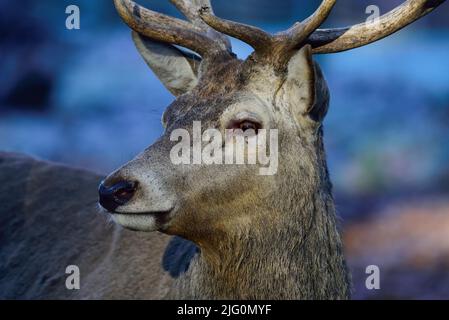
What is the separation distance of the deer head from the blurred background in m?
5.56

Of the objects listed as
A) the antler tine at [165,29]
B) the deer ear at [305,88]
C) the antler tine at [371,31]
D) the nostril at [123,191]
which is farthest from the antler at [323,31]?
the nostril at [123,191]

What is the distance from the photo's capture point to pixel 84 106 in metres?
14.5

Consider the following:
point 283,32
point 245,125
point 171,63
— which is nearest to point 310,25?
point 283,32

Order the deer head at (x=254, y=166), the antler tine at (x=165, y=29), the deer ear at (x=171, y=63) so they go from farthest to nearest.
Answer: the deer ear at (x=171, y=63) < the antler tine at (x=165, y=29) < the deer head at (x=254, y=166)

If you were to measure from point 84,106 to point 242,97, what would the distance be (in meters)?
9.53

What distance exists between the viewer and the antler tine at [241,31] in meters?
5.20

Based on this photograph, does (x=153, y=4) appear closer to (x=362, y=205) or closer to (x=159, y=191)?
(x=362, y=205)

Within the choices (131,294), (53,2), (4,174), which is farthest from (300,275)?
(53,2)

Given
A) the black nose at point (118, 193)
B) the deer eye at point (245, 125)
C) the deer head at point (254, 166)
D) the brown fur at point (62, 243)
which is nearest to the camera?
the black nose at point (118, 193)

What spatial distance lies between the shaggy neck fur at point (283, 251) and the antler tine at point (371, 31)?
565 millimetres

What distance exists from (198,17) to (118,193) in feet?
5.33

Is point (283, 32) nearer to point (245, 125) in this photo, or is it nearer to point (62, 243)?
point (245, 125)

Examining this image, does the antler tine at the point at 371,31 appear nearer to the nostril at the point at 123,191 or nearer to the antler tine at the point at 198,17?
the antler tine at the point at 198,17
